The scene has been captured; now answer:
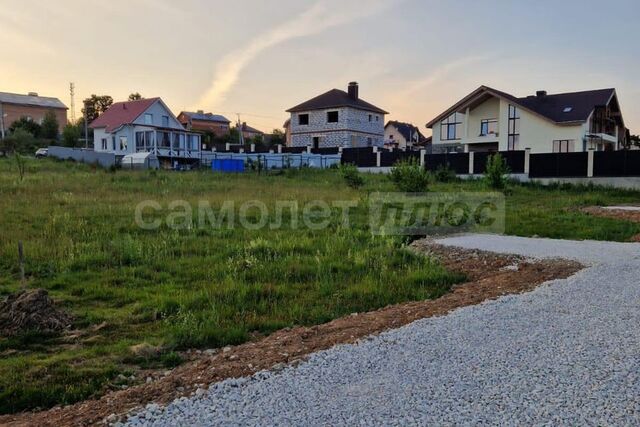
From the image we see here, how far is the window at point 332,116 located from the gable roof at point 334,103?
28.2 inches

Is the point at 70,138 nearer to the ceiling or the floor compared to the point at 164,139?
nearer to the ceiling

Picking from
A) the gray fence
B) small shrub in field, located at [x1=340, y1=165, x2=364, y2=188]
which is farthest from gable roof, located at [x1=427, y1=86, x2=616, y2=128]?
the gray fence

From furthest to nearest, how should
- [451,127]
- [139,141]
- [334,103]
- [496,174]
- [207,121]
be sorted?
[207,121]
[334,103]
[139,141]
[451,127]
[496,174]

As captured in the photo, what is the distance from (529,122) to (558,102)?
3782mm

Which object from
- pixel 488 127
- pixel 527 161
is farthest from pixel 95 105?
pixel 527 161

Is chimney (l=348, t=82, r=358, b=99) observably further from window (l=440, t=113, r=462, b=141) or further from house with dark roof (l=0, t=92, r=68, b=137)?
house with dark roof (l=0, t=92, r=68, b=137)

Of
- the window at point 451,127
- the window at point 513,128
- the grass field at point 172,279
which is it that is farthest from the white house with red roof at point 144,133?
the grass field at point 172,279

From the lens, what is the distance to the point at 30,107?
74250 millimetres

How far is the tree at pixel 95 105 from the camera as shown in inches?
2891

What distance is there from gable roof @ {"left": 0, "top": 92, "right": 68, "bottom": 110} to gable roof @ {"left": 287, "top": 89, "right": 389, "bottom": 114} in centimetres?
4623

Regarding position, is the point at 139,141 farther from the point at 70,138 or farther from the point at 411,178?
the point at 411,178

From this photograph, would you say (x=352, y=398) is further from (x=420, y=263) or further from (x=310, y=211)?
(x=310, y=211)

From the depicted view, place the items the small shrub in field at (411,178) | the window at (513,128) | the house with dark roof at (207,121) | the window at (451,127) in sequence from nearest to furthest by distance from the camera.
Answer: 1. the small shrub in field at (411,178)
2. the window at (513,128)
3. the window at (451,127)
4. the house with dark roof at (207,121)

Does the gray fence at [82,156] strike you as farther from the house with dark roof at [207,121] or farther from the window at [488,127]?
the house with dark roof at [207,121]
